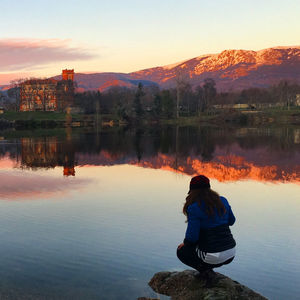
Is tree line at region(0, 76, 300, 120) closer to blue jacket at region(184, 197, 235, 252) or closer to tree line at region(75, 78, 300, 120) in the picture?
tree line at region(75, 78, 300, 120)

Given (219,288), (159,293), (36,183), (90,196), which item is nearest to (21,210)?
(90,196)

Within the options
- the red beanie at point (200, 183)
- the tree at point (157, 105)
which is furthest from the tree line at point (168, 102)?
the red beanie at point (200, 183)

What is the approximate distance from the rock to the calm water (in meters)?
0.39

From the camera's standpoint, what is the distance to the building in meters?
169

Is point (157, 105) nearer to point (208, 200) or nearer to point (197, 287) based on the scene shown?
point (197, 287)

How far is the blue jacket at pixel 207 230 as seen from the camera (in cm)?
735

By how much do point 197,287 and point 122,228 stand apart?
5.48m

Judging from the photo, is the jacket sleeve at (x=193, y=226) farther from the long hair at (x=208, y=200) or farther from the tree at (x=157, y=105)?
the tree at (x=157, y=105)

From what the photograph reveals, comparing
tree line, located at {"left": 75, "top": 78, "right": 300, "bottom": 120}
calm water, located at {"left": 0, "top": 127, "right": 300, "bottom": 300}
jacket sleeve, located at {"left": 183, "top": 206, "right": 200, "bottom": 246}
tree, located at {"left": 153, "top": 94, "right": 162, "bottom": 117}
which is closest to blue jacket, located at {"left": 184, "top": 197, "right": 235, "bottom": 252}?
jacket sleeve, located at {"left": 183, "top": 206, "right": 200, "bottom": 246}

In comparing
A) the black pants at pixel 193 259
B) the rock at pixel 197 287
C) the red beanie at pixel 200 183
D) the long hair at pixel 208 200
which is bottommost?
the rock at pixel 197 287

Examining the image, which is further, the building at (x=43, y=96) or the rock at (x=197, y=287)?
the building at (x=43, y=96)

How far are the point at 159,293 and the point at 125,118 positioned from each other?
136 m

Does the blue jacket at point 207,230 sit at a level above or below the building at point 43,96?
below

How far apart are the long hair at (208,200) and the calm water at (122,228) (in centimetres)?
242
